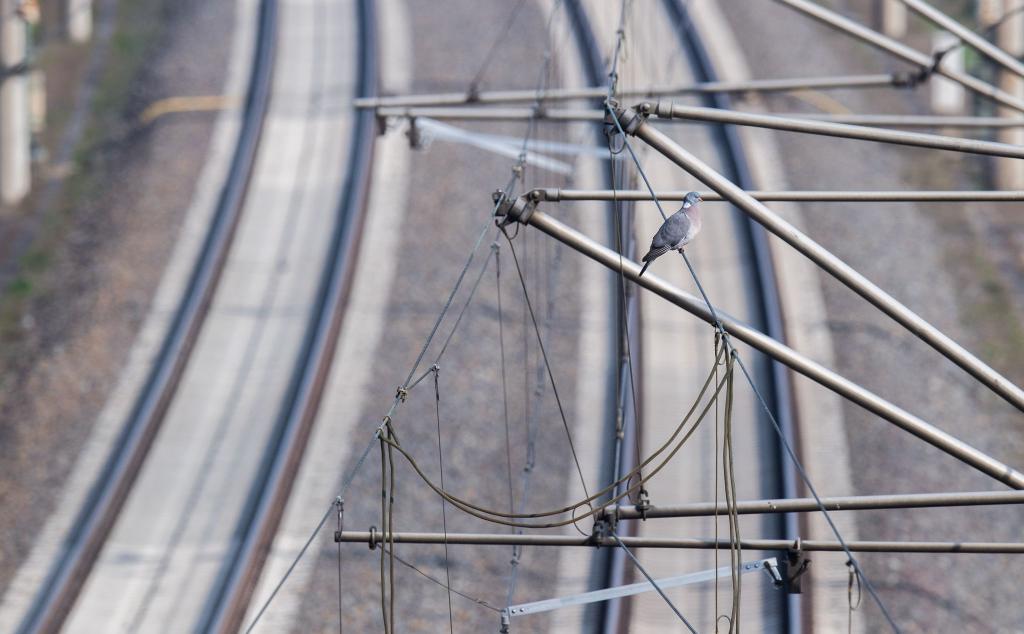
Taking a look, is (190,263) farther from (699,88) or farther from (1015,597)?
(1015,597)

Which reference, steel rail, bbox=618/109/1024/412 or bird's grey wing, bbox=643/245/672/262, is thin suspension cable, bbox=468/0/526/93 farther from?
steel rail, bbox=618/109/1024/412

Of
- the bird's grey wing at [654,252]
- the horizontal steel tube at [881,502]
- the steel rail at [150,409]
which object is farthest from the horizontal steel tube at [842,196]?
the steel rail at [150,409]

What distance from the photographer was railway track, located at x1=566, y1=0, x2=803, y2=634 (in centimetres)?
1405

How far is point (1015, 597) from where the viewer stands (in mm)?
14375

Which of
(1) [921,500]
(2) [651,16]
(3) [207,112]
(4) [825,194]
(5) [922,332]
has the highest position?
(2) [651,16]

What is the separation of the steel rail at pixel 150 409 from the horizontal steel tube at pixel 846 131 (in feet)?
32.0

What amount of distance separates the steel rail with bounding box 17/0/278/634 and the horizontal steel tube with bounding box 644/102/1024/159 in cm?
974

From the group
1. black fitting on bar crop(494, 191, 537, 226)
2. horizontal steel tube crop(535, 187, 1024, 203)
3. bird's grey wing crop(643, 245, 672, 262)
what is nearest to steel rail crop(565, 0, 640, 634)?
horizontal steel tube crop(535, 187, 1024, 203)

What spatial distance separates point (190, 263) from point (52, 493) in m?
5.58

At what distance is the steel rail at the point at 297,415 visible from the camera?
575 inches

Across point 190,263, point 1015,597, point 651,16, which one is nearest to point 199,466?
point 190,263

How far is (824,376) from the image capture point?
8.22m

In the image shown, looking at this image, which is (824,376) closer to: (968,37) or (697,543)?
(697,543)

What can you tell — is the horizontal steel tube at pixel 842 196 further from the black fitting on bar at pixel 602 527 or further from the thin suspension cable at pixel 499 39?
the thin suspension cable at pixel 499 39
